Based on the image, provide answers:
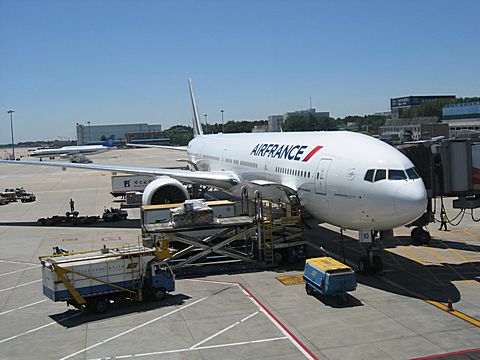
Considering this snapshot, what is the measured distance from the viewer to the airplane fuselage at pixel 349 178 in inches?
677

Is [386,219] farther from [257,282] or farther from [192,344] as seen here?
[192,344]

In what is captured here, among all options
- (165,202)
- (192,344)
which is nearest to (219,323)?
(192,344)

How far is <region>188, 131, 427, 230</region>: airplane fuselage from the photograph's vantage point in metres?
17.2

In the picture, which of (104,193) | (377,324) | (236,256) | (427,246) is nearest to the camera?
(377,324)

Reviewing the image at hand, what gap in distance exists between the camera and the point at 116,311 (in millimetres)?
16641

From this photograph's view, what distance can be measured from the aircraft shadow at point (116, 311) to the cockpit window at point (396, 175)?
757 cm

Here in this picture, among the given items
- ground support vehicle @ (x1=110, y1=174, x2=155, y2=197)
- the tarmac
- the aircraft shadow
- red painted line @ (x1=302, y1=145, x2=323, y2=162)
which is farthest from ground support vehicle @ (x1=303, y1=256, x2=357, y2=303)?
ground support vehicle @ (x1=110, y1=174, x2=155, y2=197)

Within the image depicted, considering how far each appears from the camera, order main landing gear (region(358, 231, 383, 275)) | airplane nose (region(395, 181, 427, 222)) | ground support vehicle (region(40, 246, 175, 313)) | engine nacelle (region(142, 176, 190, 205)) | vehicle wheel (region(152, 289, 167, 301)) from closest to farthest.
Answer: ground support vehicle (region(40, 246, 175, 313)) → airplane nose (region(395, 181, 427, 222)) → vehicle wheel (region(152, 289, 167, 301)) → main landing gear (region(358, 231, 383, 275)) → engine nacelle (region(142, 176, 190, 205))

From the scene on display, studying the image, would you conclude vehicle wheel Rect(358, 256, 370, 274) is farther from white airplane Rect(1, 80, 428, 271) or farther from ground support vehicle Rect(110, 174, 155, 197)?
ground support vehicle Rect(110, 174, 155, 197)

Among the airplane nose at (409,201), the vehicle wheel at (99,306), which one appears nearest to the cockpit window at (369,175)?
the airplane nose at (409,201)

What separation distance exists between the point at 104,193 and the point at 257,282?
118ft

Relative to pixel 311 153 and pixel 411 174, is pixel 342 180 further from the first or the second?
pixel 311 153

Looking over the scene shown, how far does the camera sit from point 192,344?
1366cm

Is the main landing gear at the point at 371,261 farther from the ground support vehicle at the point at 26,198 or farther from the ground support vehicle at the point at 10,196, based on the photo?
the ground support vehicle at the point at 10,196
